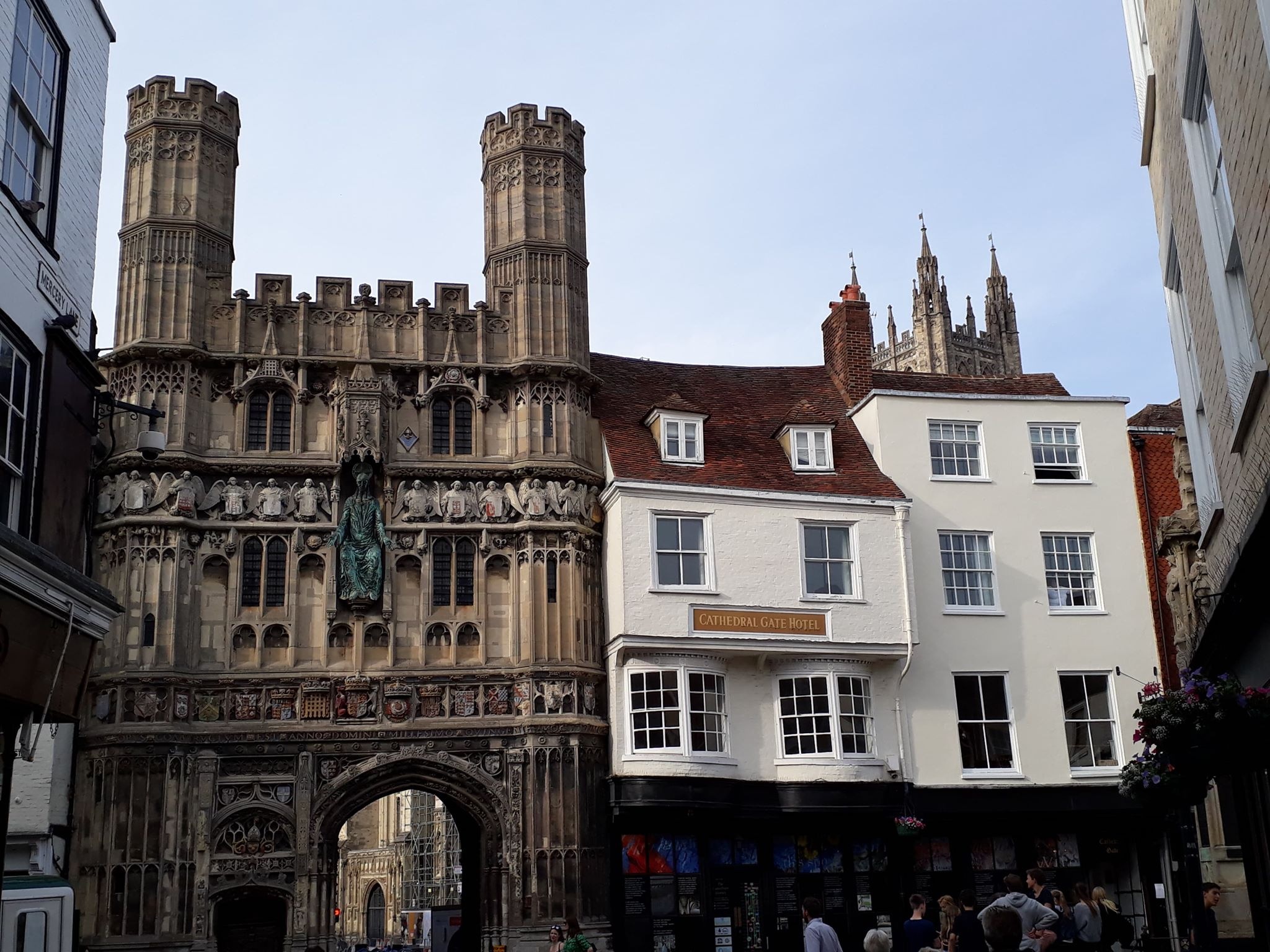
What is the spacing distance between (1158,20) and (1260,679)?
6909mm

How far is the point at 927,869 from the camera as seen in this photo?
1046 inches

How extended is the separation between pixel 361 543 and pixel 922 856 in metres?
12.4

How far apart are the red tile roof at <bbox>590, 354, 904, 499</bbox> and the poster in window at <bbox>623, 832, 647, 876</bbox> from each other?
666 cm

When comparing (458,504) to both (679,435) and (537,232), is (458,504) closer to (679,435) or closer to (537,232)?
(679,435)

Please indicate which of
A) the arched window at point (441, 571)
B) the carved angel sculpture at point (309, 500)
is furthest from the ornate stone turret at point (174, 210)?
the arched window at point (441, 571)

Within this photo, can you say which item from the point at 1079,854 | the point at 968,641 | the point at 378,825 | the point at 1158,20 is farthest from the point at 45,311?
the point at 378,825

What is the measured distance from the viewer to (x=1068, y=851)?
27.2m

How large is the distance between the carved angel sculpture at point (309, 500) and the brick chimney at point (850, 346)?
12.1 m

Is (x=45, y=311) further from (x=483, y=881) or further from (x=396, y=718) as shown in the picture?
(x=483, y=881)

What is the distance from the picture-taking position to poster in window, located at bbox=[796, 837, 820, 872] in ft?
84.8

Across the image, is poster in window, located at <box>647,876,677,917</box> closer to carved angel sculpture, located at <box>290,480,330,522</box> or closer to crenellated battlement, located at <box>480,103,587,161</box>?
carved angel sculpture, located at <box>290,480,330,522</box>

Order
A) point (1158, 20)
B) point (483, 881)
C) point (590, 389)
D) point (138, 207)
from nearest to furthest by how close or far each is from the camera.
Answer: point (1158, 20)
point (483, 881)
point (138, 207)
point (590, 389)

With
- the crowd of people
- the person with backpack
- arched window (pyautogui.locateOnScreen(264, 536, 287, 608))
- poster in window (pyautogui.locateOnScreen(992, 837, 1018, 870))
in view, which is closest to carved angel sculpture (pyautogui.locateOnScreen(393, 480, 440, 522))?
arched window (pyautogui.locateOnScreen(264, 536, 287, 608))

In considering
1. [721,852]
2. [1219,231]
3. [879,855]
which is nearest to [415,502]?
[721,852]
